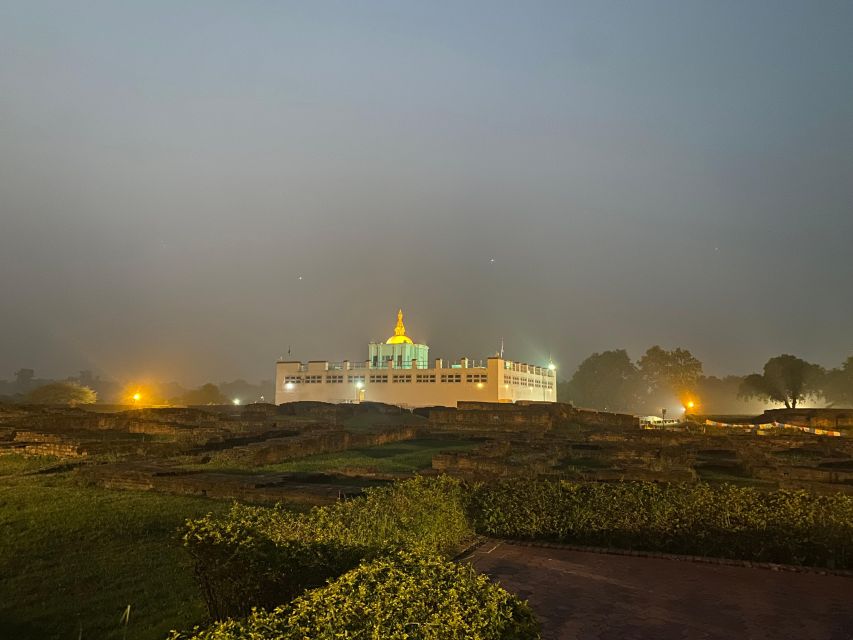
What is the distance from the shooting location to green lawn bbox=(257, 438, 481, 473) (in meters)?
15.5

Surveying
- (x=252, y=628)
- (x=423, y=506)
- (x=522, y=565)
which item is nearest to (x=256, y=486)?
(x=423, y=506)

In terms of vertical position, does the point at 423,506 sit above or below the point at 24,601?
above

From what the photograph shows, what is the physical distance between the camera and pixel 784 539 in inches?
283

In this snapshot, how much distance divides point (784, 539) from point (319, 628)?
21.2ft

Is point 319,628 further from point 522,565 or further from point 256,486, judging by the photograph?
point 256,486

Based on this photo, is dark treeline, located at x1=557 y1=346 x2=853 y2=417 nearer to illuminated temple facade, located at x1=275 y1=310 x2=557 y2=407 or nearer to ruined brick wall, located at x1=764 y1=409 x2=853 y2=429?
illuminated temple facade, located at x1=275 y1=310 x2=557 y2=407

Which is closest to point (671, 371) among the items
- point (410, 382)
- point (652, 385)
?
point (652, 385)

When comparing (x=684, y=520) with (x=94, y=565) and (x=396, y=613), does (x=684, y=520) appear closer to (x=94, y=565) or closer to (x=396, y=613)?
(x=396, y=613)

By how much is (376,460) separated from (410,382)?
3924 centimetres

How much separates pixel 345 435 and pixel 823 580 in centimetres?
1708

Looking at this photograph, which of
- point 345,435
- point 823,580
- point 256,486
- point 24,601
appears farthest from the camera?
point 345,435

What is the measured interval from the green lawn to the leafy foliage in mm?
6726

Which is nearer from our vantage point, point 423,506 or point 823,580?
point 823,580

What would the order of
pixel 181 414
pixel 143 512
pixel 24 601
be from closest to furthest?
pixel 24 601 < pixel 143 512 < pixel 181 414
